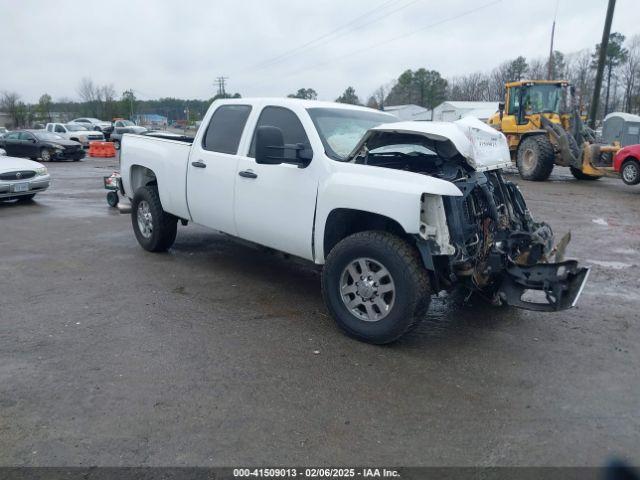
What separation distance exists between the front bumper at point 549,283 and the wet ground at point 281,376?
1.41 ft

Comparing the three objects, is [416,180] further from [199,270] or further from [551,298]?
[199,270]

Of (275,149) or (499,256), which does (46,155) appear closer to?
(275,149)

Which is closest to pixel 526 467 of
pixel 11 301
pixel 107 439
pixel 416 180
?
pixel 416 180

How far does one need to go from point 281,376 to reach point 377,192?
162 cm

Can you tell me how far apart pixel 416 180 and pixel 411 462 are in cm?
209

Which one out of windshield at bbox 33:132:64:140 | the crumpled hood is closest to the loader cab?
the crumpled hood

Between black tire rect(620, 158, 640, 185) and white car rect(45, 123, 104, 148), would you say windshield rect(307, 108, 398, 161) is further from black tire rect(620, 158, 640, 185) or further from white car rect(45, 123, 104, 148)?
white car rect(45, 123, 104, 148)

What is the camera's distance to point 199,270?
21.8ft

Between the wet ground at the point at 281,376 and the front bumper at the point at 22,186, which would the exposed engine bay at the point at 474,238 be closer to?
the wet ground at the point at 281,376

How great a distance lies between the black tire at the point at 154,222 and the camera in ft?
23.0

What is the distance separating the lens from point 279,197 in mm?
5133

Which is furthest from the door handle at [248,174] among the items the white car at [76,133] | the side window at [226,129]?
the white car at [76,133]

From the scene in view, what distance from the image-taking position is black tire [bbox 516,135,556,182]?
1633cm

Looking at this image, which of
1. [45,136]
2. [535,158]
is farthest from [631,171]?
[45,136]
